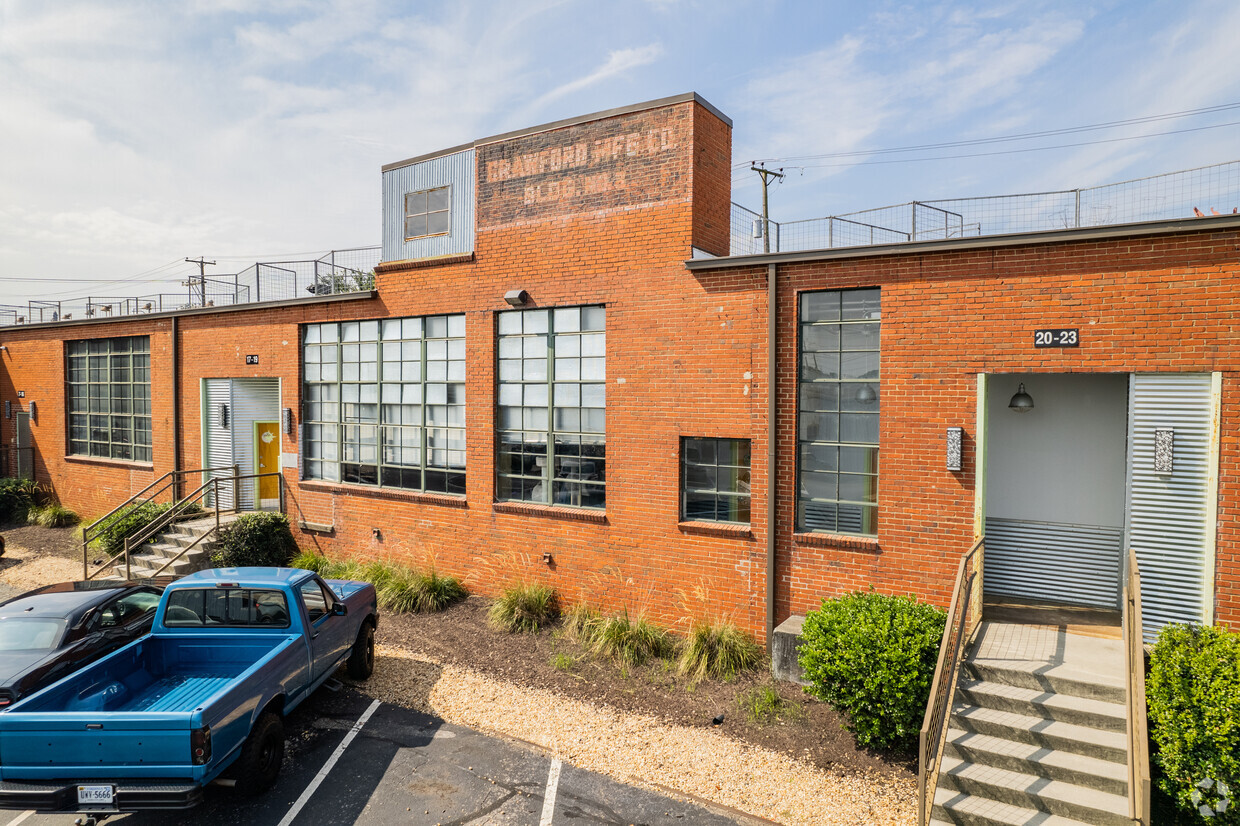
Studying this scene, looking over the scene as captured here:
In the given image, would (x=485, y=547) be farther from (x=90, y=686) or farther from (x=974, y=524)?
(x=974, y=524)

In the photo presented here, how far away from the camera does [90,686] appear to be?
7016mm

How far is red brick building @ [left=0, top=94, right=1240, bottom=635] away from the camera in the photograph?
26.6ft

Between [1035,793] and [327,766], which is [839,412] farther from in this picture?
[327,766]

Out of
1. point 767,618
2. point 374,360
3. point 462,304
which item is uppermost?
point 462,304

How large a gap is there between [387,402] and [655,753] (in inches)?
367

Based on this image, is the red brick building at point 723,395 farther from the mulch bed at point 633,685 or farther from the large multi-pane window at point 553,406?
the mulch bed at point 633,685

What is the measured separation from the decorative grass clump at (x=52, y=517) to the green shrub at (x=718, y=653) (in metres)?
18.7

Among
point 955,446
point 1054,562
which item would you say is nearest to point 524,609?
point 955,446

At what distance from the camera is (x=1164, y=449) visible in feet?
26.1

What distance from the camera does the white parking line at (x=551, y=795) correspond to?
6.74m

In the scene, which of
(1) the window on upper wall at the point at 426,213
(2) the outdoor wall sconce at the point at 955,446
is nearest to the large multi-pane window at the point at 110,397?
(1) the window on upper wall at the point at 426,213

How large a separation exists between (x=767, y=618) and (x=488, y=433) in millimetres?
5914

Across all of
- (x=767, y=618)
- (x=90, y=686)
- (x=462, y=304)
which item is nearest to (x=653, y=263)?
(x=462, y=304)

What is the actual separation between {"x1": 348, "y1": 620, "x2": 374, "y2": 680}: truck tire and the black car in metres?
2.63
